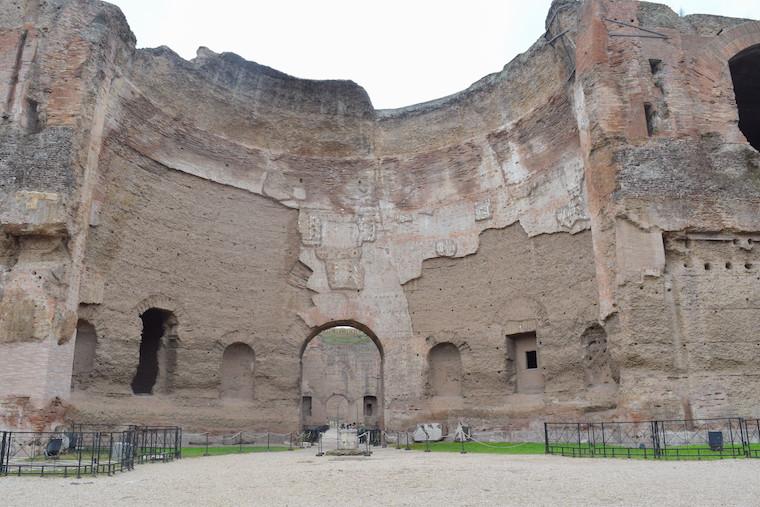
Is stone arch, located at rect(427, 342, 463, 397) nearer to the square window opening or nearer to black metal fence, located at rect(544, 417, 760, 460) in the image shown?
the square window opening

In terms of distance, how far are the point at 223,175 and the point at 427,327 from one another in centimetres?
702

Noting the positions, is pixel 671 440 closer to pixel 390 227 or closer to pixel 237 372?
pixel 390 227

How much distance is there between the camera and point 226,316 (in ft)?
52.1

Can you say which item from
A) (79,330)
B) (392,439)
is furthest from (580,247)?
(79,330)

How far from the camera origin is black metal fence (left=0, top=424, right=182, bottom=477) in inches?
290

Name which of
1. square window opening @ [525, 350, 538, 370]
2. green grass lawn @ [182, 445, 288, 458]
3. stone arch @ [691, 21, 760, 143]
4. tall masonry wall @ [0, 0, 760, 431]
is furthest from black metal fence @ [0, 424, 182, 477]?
stone arch @ [691, 21, 760, 143]

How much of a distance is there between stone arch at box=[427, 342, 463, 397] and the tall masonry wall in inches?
2.7

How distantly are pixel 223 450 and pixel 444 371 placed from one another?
21.0 ft

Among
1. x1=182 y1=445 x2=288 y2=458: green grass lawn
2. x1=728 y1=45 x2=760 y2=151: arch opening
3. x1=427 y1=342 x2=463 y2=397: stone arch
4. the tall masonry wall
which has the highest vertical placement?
x1=728 y1=45 x2=760 y2=151: arch opening

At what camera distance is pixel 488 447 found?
43.4 ft

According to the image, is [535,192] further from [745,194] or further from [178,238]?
[178,238]

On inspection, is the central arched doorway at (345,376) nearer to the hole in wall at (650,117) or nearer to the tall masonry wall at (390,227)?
the tall masonry wall at (390,227)

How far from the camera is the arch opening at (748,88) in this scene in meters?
15.5

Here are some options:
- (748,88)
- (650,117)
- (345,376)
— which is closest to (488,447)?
(650,117)
